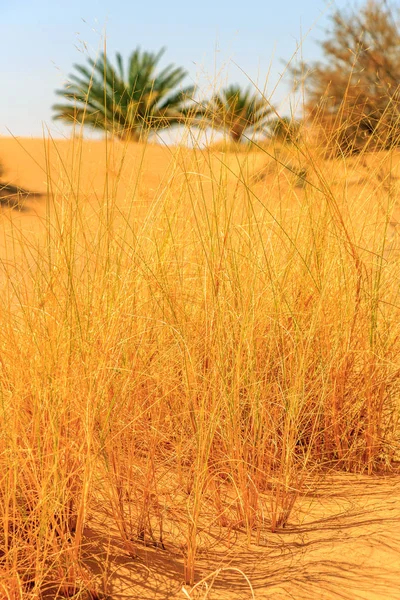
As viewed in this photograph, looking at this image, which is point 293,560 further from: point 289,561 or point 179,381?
point 179,381

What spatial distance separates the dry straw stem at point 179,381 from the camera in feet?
5.52

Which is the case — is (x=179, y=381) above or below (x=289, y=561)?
above

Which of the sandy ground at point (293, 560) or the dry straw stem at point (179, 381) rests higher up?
the dry straw stem at point (179, 381)

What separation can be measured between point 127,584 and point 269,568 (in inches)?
12.9

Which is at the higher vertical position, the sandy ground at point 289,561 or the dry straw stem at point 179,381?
the dry straw stem at point 179,381

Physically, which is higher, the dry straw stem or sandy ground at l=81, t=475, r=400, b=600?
the dry straw stem

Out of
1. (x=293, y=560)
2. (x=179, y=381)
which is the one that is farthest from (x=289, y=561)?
(x=179, y=381)

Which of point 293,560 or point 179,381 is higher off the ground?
point 179,381

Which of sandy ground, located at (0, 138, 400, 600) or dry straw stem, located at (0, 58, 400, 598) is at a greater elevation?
dry straw stem, located at (0, 58, 400, 598)

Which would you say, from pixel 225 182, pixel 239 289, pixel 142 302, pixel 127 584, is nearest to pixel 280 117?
pixel 225 182

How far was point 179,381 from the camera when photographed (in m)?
2.16

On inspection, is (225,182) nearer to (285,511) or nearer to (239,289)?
(239,289)

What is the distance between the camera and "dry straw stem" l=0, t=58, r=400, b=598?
1682 mm

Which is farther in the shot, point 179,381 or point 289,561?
point 179,381
